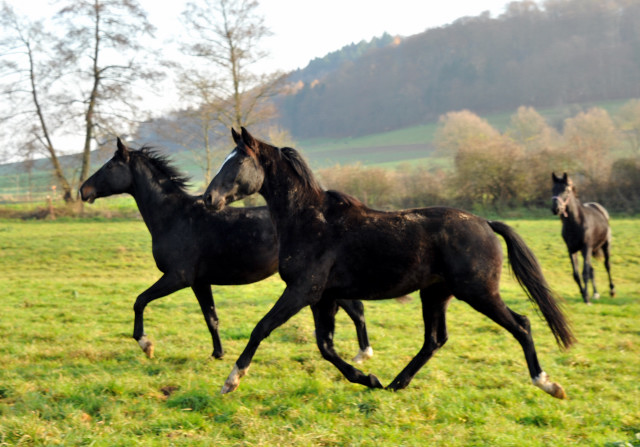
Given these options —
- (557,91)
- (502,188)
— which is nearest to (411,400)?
(502,188)

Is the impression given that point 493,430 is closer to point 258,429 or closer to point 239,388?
point 258,429

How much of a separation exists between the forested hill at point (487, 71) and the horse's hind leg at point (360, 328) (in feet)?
260

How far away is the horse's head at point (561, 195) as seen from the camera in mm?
11055

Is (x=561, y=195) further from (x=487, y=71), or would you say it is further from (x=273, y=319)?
(x=487, y=71)

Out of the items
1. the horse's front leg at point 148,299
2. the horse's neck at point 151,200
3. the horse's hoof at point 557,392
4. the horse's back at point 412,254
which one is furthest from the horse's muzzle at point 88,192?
the horse's hoof at point 557,392

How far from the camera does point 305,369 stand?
18.2 feet

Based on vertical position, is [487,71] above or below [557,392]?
above

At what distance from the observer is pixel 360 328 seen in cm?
612

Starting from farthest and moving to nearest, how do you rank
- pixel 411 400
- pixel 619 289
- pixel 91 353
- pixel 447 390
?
pixel 619 289, pixel 91 353, pixel 447 390, pixel 411 400

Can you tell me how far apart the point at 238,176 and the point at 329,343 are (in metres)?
1.71

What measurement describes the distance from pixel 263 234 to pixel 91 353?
2.33 meters

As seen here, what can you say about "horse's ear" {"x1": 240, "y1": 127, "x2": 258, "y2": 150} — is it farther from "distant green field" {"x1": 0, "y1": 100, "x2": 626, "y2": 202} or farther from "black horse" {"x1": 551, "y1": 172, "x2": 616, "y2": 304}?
"distant green field" {"x1": 0, "y1": 100, "x2": 626, "y2": 202}

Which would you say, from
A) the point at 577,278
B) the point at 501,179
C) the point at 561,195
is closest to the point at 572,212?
the point at 561,195

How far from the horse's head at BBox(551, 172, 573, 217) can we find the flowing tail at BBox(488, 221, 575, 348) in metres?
6.67
